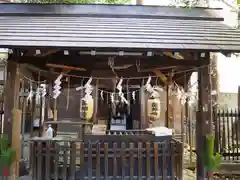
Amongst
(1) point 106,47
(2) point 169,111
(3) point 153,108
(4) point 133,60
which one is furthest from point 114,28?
(2) point 169,111

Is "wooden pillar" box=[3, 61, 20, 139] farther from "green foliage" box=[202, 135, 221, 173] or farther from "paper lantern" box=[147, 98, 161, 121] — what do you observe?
"paper lantern" box=[147, 98, 161, 121]

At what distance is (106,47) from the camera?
5727 mm

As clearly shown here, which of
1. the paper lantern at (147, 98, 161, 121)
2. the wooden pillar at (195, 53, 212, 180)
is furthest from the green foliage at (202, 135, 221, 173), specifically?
the paper lantern at (147, 98, 161, 121)

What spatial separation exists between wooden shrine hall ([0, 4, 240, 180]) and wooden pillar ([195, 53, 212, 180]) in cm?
2

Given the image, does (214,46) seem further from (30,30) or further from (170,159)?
(30,30)

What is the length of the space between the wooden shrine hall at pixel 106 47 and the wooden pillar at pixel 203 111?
0.02 m

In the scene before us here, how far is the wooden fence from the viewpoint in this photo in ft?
20.9

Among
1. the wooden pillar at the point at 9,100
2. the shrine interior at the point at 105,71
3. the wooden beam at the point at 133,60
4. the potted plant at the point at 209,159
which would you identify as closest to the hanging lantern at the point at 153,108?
the shrine interior at the point at 105,71

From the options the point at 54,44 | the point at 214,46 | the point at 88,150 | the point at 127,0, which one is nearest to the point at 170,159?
the point at 88,150

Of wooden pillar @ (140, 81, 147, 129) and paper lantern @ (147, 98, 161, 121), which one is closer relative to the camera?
paper lantern @ (147, 98, 161, 121)

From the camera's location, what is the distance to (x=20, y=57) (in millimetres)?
6379

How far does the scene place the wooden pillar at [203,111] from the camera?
6.35 m

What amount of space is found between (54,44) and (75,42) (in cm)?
46

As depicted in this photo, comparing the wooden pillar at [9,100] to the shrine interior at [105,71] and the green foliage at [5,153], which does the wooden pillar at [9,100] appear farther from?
the shrine interior at [105,71]
